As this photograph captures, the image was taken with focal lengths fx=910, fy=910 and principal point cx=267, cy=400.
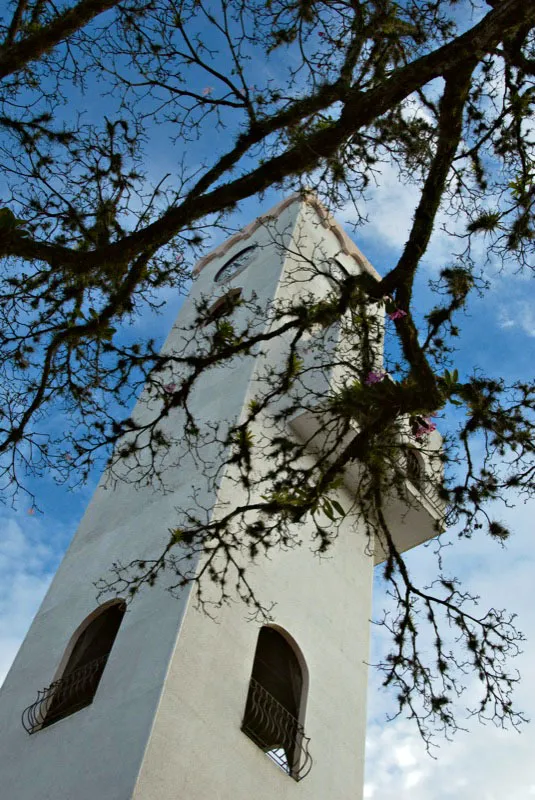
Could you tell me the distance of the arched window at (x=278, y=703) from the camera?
28.0ft

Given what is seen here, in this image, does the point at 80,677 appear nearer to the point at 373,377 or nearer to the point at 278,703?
the point at 278,703

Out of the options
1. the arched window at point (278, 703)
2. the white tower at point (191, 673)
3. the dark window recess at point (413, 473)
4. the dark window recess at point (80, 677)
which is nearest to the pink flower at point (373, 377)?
the dark window recess at point (413, 473)

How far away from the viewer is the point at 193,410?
1216cm

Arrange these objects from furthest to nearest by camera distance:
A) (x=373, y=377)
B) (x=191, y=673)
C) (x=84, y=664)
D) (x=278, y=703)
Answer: (x=84, y=664), (x=278, y=703), (x=191, y=673), (x=373, y=377)

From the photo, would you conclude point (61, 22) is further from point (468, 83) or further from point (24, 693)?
point (24, 693)

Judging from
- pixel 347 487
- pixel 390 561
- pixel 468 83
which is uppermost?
pixel 347 487

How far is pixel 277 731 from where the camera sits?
28.6 feet

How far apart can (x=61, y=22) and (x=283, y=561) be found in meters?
6.68

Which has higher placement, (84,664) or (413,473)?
(84,664)

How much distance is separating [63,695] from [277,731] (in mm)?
2164

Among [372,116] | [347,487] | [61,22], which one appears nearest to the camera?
[61,22]

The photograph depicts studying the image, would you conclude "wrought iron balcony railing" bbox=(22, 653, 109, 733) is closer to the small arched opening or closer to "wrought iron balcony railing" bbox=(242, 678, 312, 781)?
the small arched opening

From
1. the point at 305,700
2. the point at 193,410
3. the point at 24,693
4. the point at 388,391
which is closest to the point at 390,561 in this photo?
the point at 388,391

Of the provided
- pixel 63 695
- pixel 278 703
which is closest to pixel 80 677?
pixel 63 695
